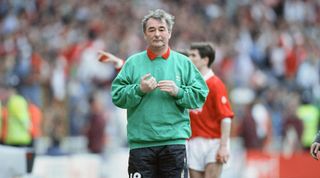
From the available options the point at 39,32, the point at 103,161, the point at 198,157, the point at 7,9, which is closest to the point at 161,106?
the point at 198,157

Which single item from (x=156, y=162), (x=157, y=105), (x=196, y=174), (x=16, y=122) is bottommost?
(x=196, y=174)

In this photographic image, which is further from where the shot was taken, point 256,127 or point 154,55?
point 256,127

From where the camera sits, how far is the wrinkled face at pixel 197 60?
35.3 ft

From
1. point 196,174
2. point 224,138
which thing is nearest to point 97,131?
point 196,174

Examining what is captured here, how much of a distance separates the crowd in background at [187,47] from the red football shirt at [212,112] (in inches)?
317

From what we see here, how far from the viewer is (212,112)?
10.7m

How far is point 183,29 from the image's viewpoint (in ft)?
84.6

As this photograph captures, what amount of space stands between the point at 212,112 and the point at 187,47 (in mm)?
13629

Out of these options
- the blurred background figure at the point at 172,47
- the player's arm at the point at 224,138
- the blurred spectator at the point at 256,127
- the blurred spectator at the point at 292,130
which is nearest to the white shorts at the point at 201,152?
the player's arm at the point at 224,138

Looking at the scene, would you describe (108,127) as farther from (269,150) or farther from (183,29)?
(183,29)

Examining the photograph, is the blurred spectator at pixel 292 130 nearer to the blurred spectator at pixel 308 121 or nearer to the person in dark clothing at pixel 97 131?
the blurred spectator at pixel 308 121

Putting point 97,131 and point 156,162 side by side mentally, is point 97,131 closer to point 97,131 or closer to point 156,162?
point 97,131

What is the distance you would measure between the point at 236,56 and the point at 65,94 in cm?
504

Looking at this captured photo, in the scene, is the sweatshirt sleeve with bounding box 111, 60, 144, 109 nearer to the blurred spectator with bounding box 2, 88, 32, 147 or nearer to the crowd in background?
the blurred spectator with bounding box 2, 88, 32, 147
